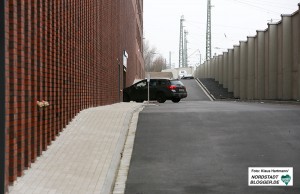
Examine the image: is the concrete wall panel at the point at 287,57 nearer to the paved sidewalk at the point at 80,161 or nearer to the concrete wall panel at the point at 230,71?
the paved sidewalk at the point at 80,161

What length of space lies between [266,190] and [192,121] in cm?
618

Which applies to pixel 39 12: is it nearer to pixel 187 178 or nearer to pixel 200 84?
pixel 187 178

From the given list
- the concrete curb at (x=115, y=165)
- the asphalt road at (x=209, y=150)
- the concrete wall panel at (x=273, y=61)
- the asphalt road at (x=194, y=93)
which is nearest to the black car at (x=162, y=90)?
the concrete wall panel at (x=273, y=61)

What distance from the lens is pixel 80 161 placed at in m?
8.88

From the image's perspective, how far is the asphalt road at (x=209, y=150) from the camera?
26.3 ft

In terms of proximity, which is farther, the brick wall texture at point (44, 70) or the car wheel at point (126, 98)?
the car wheel at point (126, 98)

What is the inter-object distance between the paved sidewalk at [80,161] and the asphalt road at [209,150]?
0.46 meters

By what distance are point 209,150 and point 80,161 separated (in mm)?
3025

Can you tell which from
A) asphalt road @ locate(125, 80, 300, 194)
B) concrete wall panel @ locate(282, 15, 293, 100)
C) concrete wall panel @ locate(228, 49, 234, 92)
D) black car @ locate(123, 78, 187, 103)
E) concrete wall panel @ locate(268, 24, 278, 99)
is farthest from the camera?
concrete wall panel @ locate(228, 49, 234, 92)

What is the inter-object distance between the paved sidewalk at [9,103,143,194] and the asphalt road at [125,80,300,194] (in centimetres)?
46

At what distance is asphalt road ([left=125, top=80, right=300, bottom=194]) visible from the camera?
8008 mm

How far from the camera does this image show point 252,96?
3750 cm

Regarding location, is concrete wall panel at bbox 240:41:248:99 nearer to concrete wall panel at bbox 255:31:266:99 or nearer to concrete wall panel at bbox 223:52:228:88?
concrete wall panel at bbox 255:31:266:99
